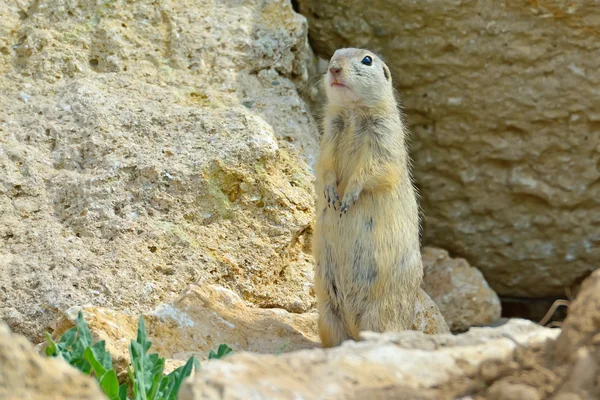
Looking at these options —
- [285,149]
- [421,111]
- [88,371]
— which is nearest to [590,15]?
[421,111]

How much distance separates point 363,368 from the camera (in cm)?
284

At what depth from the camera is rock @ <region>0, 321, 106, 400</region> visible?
2.51m

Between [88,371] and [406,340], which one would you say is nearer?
[406,340]

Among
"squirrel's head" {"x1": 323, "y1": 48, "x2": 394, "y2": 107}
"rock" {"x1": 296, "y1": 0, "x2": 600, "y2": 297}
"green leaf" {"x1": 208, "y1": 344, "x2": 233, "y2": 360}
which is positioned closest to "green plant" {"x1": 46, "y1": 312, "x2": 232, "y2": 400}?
"green leaf" {"x1": 208, "y1": 344, "x2": 233, "y2": 360}

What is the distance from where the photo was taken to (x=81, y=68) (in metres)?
6.09

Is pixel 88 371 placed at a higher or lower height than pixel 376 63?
lower

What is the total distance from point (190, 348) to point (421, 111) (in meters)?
3.57

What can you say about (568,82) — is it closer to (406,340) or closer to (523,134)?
(523,134)

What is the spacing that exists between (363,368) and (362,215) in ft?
8.26

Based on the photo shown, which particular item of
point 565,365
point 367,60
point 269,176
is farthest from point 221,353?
point 367,60

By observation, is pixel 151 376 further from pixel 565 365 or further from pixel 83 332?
pixel 565 365

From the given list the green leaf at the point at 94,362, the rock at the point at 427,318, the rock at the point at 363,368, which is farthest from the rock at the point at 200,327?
the rock at the point at 363,368

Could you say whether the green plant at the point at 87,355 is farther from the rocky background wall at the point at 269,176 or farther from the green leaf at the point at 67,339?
the rocky background wall at the point at 269,176

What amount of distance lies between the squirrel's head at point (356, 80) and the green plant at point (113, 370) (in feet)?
6.86
